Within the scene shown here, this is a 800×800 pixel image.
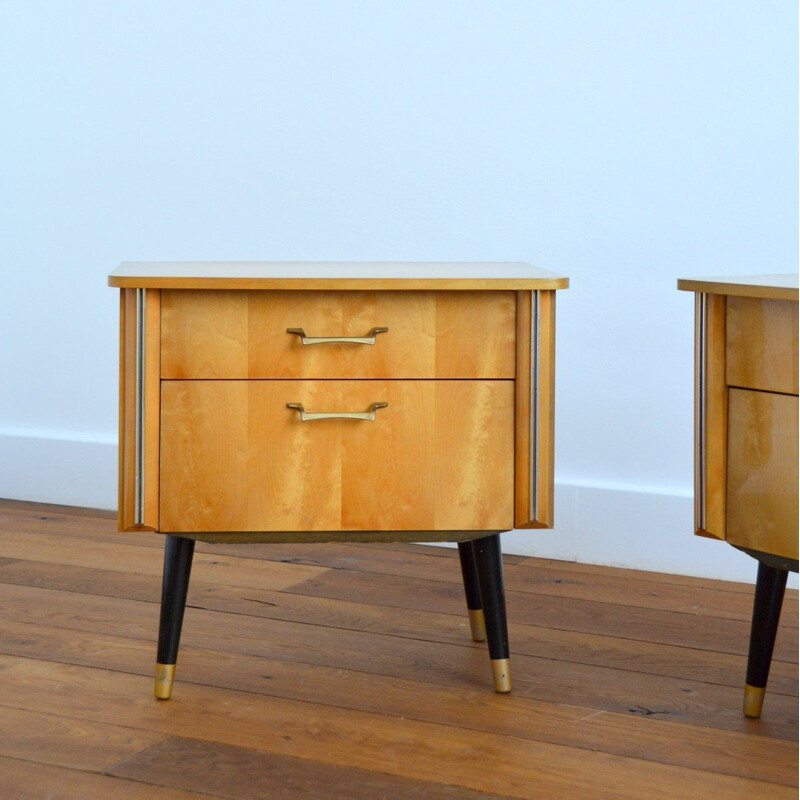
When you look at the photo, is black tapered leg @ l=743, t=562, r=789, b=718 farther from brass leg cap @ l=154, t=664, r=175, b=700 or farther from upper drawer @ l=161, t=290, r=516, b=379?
brass leg cap @ l=154, t=664, r=175, b=700

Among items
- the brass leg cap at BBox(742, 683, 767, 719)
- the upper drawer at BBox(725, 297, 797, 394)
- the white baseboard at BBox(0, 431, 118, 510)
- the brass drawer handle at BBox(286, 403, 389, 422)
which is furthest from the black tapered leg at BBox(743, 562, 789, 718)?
the white baseboard at BBox(0, 431, 118, 510)

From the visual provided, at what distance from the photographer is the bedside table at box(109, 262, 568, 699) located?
139 centimetres

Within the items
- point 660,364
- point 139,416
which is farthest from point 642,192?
point 139,416

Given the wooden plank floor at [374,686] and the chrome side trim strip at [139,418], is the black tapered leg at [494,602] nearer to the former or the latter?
the wooden plank floor at [374,686]

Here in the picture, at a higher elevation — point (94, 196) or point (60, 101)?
point (60, 101)

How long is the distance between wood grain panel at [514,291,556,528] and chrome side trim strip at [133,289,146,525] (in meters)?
0.48

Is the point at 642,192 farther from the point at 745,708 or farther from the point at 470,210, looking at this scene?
the point at 745,708

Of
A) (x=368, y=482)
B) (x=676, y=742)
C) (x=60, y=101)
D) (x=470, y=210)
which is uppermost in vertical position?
(x=60, y=101)

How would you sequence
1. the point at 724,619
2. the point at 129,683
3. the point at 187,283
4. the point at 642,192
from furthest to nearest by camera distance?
the point at 642,192 → the point at 724,619 → the point at 129,683 → the point at 187,283

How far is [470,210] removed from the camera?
7.55 feet

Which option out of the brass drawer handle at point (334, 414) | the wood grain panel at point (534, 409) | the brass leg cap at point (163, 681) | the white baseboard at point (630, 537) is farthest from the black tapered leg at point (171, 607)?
the white baseboard at point (630, 537)

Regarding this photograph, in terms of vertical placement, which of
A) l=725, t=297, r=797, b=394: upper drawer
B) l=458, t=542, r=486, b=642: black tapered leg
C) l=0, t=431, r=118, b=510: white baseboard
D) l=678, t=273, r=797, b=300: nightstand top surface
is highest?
l=678, t=273, r=797, b=300: nightstand top surface

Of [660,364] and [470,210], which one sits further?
[470,210]

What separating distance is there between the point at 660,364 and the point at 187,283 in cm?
112
